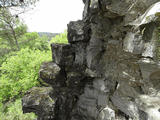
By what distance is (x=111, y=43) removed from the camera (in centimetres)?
354

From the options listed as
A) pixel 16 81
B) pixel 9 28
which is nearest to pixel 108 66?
pixel 16 81

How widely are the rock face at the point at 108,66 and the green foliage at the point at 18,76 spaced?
11.7 feet

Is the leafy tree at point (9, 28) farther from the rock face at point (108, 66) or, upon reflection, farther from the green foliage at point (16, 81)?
the rock face at point (108, 66)

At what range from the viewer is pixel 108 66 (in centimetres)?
385

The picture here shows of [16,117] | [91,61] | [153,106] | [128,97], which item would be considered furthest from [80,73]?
[16,117]

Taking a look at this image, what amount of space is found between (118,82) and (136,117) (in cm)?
121

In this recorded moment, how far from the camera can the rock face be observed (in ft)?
7.45

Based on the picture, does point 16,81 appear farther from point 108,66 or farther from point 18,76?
point 108,66

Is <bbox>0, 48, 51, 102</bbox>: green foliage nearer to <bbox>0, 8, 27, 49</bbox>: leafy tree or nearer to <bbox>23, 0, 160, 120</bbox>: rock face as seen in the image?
<bbox>23, 0, 160, 120</bbox>: rock face

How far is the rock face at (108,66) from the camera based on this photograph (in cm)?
227

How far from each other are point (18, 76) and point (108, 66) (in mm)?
9168

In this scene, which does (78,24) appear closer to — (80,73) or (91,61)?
(91,61)

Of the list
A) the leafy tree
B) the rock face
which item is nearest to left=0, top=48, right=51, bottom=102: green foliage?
the rock face

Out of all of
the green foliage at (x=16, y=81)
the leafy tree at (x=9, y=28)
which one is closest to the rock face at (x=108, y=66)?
the green foliage at (x=16, y=81)
